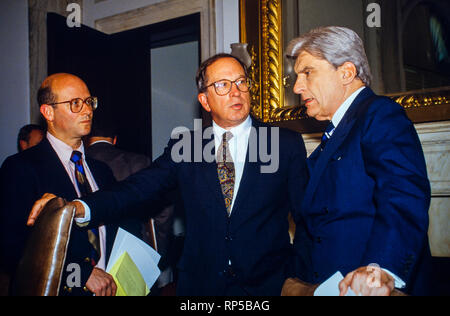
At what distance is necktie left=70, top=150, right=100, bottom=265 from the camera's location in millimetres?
1819

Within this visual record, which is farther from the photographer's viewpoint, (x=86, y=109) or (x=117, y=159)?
(x=117, y=159)

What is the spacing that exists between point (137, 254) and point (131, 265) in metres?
0.05

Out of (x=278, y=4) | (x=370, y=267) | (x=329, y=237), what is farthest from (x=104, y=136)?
(x=370, y=267)

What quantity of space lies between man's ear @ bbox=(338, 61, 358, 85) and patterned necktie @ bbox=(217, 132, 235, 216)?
2.00 ft

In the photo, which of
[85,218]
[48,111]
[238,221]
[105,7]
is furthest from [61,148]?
[105,7]

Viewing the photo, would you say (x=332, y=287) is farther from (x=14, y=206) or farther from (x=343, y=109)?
(x=14, y=206)

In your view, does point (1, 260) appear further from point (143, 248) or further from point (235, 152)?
point (235, 152)

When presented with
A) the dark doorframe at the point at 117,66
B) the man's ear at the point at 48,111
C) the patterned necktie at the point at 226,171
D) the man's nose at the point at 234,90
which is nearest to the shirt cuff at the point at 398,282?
the patterned necktie at the point at 226,171

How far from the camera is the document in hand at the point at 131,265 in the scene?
4.85 feet

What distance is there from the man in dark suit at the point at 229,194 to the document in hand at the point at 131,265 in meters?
0.15

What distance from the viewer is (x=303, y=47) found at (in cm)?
160

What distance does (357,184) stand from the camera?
1295 mm

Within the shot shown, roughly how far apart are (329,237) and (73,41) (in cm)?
351

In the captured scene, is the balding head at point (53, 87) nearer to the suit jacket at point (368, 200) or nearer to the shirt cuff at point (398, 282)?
the suit jacket at point (368, 200)
